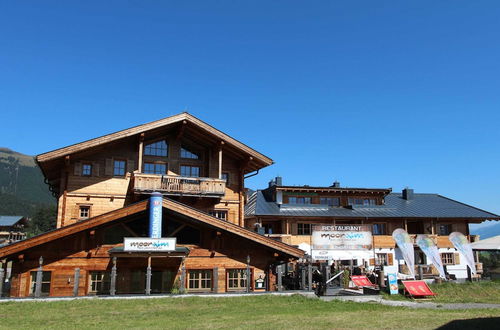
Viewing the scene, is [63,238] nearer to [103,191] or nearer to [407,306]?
[103,191]

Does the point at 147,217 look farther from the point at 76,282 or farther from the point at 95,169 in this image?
the point at 95,169

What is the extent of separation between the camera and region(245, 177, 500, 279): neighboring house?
116ft

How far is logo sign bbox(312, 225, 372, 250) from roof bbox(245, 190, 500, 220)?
9004 mm

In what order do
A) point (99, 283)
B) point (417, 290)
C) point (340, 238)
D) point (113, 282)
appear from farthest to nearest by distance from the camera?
point (340, 238) → point (417, 290) → point (99, 283) → point (113, 282)

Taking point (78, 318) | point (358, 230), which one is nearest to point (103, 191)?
point (78, 318)

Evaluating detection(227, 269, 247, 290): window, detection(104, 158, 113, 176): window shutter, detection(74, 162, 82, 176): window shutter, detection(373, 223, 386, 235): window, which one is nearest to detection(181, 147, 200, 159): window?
detection(104, 158, 113, 176): window shutter

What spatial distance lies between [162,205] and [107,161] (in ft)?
23.1

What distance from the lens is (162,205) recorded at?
19109mm

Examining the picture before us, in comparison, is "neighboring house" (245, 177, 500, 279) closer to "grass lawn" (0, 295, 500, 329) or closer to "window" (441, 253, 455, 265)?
"window" (441, 253, 455, 265)

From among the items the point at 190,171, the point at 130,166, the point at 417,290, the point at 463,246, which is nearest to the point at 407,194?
the point at 463,246

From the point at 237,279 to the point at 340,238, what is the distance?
27.1 ft

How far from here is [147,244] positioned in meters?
18.3

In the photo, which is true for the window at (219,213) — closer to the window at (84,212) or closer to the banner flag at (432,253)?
the window at (84,212)

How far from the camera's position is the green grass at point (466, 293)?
19.6 m
